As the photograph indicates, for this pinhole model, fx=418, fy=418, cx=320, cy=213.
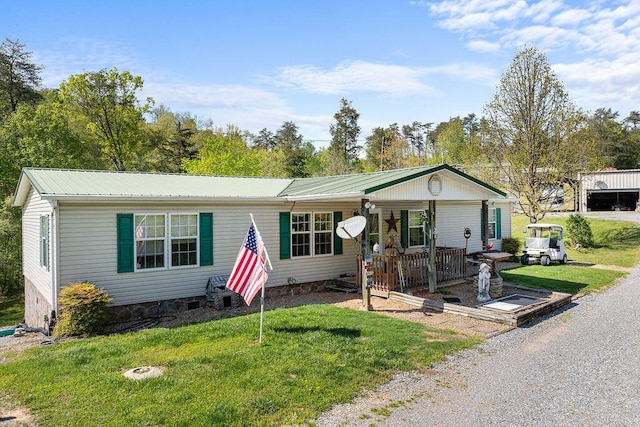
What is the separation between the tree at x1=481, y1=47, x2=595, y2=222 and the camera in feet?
Result: 67.9

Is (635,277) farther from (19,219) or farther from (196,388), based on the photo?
(19,219)

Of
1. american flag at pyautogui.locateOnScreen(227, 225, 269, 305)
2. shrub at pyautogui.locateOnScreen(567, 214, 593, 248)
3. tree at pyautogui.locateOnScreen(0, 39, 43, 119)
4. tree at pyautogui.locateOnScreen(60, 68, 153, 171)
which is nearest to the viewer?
american flag at pyautogui.locateOnScreen(227, 225, 269, 305)

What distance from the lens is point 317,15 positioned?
44.6 feet

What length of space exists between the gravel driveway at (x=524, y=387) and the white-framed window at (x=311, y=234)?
6145 millimetres

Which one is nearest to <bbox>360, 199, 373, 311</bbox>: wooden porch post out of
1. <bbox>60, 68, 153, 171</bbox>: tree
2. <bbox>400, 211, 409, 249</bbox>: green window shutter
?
<bbox>400, 211, 409, 249</bbox>: green window shutter

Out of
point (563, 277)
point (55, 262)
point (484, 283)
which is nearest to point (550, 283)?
point (563, 277)

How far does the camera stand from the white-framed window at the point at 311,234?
12559 millimetres

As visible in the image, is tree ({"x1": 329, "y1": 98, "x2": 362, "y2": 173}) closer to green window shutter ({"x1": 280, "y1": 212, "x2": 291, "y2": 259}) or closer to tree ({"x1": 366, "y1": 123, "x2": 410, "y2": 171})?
tree ({"x1": 366, "y1": 123, "x2": 410, "y2": 171})

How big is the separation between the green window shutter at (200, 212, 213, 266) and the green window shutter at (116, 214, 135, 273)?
1.70m

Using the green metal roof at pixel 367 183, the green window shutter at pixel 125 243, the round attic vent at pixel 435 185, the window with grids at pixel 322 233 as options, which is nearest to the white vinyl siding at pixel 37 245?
the green window shutter at pixel 125 243

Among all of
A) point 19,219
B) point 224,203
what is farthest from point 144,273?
point 19,219

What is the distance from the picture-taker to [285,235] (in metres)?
12.3

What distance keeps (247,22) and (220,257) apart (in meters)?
7.40

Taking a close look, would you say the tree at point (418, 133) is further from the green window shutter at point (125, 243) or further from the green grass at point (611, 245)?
the green window shutter at point (125, 243)
